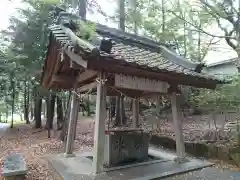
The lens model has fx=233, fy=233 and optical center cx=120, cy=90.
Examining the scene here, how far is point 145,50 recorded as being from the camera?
25.6ft

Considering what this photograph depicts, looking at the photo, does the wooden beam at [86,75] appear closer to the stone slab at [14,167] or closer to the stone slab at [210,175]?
the stone slab at [14,167]

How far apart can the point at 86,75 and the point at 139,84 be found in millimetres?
1551

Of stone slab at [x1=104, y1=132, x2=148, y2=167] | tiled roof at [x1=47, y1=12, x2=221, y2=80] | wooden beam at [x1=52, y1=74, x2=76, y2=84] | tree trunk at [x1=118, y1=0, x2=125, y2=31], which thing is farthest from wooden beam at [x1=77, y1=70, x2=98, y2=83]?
tree trunk at [x1=118, y1=0, x2=125, y2=31]

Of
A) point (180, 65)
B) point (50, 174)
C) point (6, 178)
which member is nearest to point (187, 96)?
point (180, 65)

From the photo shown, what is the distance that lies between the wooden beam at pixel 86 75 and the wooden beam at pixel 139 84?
64 centimetres

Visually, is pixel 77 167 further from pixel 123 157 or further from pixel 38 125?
pixel 38 125

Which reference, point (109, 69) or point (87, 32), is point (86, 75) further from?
point (109, 69)

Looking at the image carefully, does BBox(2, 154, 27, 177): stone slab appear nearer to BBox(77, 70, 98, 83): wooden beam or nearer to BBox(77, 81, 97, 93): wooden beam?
BBox(77, 81, 97, 93): wooden beam

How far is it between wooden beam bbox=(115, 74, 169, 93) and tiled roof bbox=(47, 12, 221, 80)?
505mm

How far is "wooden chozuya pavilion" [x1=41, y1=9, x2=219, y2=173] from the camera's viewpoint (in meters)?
4.96

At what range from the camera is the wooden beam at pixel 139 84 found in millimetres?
5629

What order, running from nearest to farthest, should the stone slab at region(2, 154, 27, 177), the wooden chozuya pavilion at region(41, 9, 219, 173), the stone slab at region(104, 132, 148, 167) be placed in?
the wooden chozuya pavilion at region(41, 9, 219, 173), the stone slab at region(2, 154, 27, 177), the stone slab at region(104, 132, 148, 167)

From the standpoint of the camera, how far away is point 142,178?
5.39 m

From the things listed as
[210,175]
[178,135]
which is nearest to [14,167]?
[178,135]
